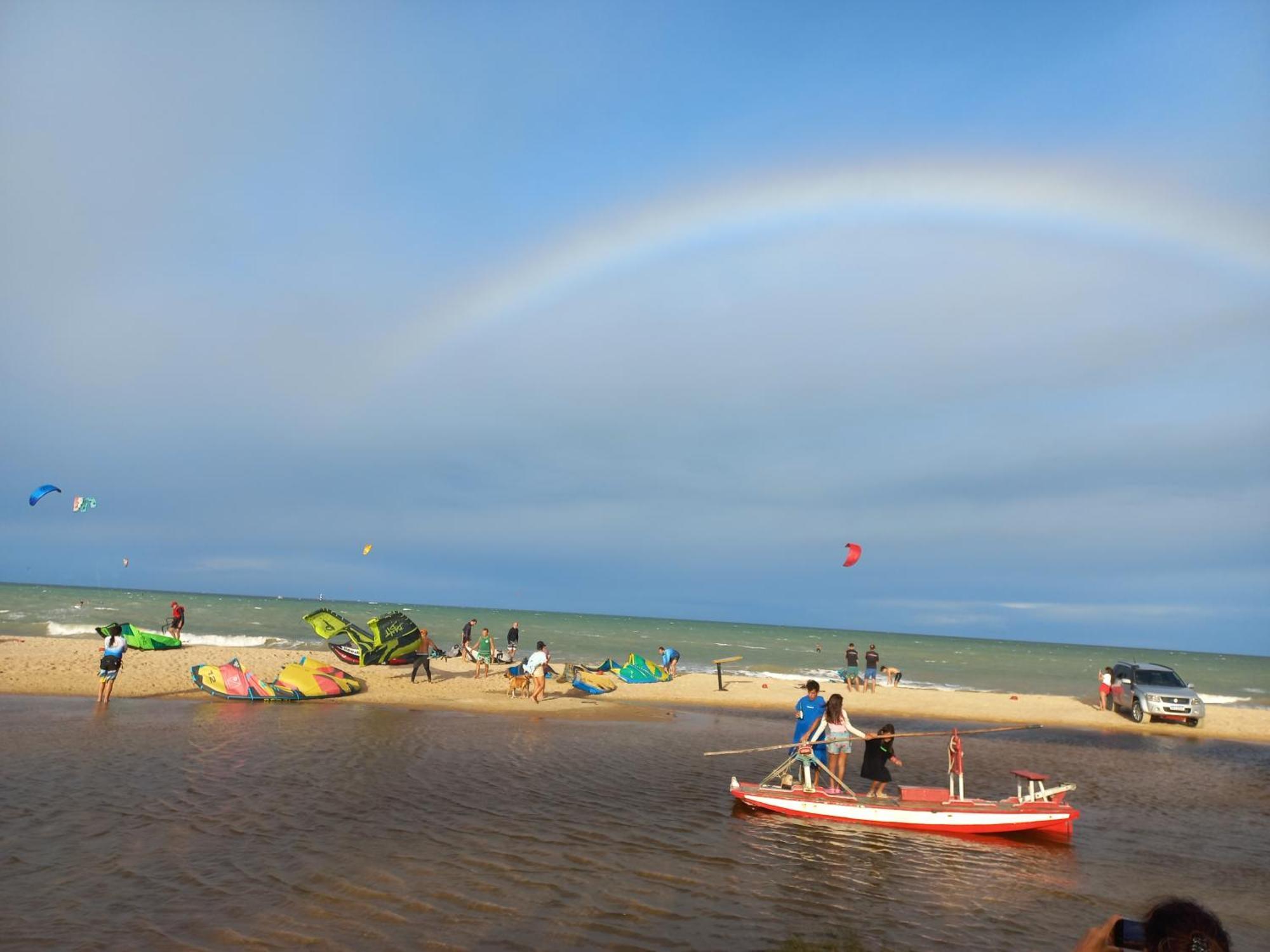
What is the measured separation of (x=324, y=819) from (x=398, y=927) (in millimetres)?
4763

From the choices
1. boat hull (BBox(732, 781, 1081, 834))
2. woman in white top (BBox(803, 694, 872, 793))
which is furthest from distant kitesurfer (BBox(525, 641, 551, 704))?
boat hull (BBox(732, 781, 1081, 834))

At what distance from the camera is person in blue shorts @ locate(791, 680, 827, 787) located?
48.5 ft

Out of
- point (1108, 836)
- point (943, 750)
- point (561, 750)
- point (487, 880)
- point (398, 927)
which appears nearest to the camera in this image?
point (398, 927)

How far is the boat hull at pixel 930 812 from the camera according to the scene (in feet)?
43.3

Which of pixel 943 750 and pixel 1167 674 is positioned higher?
pixel 1167 674

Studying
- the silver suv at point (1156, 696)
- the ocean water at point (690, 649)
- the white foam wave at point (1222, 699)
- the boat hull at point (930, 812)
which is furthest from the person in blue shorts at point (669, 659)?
the white foam wave at point (1222, 699)

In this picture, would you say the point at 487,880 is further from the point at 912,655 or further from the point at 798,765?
the point at 912,655

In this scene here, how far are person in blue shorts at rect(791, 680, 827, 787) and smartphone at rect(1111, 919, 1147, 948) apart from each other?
12084 mm

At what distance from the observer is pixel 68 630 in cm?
5262

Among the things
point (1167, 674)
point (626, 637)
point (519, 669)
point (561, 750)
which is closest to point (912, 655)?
point (626, 637)

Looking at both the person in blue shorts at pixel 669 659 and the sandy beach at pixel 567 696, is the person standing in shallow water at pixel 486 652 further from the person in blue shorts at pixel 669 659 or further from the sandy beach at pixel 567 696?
the person in blue shorts at pixel 669 659

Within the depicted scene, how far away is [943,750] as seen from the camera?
2281 centimetres

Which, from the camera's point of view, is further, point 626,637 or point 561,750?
point 626,637

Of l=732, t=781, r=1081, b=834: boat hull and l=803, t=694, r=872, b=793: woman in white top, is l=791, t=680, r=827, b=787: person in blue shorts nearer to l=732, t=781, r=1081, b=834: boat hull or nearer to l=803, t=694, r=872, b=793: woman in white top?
l=803, t=694, r=872, b=793: woman in white top
